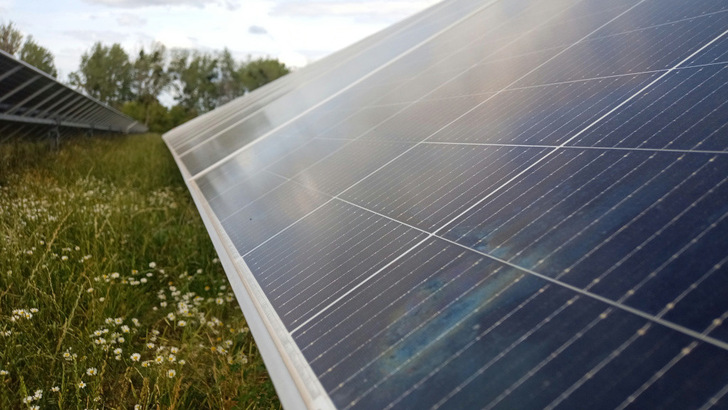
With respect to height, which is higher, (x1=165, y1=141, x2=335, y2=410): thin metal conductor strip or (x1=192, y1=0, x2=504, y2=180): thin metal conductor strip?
(x1=192, y1=0, x2=504, y2=180): thin metal conductor strip

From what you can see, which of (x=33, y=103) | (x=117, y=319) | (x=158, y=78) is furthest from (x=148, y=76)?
(x=117, y=319)

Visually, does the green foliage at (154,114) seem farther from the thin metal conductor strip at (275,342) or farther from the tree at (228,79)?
the thin metal conductor strip at (275,342)

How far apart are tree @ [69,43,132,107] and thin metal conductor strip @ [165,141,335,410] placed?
284 ft

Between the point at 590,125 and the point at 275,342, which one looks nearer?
the point at 275,342

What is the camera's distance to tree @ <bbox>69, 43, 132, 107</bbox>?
83.4 m

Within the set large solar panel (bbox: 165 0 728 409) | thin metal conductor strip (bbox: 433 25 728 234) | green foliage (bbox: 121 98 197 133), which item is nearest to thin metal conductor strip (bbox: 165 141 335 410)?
large solar panel (bbox: 165 0 728 409)

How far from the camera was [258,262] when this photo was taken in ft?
13.9

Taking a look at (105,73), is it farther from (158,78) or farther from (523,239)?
(523,239)

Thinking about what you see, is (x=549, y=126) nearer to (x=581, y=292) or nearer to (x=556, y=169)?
(x=556, y=169)

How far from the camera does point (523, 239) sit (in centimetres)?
280

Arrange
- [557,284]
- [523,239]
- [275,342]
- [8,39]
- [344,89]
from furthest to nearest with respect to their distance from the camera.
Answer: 1. [8,39]
2. [344,89]
3. [275,342]
4. [523,239]
5. [557,284]

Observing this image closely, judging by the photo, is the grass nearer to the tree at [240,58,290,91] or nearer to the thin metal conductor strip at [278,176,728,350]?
the thin metal conductor strip at [278,176,728,350]

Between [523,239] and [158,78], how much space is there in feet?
320

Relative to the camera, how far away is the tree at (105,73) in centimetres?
8344
